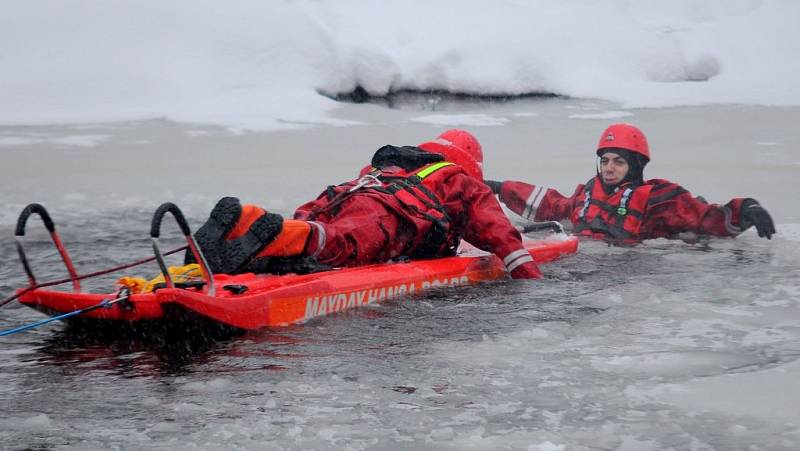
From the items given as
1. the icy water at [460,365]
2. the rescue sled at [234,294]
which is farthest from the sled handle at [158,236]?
the icy water at [460,365]

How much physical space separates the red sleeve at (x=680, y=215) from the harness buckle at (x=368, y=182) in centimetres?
228

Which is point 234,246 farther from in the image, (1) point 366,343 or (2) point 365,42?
(2) point 365,42

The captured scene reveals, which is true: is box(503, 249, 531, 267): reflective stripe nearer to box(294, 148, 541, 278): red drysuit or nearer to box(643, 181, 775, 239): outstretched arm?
box(294, 148, 541, 278): red drysuit

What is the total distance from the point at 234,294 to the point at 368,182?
4.62 feet

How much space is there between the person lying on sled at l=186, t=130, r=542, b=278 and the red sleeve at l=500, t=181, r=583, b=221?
54.0 inches

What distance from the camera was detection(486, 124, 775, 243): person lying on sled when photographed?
21.5 ft

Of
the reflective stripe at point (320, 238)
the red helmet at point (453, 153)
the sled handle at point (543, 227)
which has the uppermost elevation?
the red helmet at point (453, 153)

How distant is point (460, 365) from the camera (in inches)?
143

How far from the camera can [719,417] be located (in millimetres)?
3049

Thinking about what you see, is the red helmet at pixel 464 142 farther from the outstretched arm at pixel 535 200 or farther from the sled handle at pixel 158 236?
the sled handle at pixel 158 236

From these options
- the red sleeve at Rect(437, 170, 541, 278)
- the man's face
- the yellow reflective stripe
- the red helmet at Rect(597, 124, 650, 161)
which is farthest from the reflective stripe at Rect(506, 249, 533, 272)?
the red helmet at Rect(597, 124, 650, 161)

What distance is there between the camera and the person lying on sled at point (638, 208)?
655 centimetres

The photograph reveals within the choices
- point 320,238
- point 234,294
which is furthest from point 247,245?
point 320,238

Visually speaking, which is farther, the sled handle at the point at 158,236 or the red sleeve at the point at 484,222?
the red sleeve at the point at 484,222
